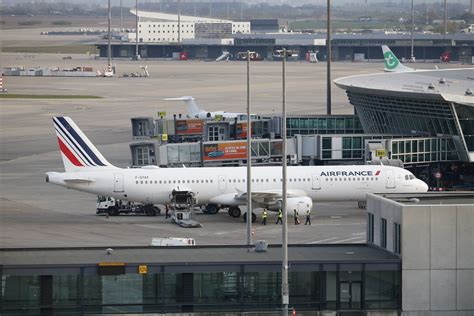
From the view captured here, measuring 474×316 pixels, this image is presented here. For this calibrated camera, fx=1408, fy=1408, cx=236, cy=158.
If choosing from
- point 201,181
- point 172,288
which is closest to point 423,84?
point 201,181

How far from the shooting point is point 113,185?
238 feet

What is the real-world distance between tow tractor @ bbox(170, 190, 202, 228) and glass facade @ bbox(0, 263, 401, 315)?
29.1 meters

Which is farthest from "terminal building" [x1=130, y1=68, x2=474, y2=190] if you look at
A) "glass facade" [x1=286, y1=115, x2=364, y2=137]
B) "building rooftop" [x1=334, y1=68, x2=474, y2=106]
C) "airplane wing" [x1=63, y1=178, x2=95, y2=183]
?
"airplane wing" [x1=63, y1=178, x2=95, y2=183]

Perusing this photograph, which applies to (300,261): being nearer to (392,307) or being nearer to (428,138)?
(392,307)

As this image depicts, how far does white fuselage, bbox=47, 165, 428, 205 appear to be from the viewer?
72.5 meters

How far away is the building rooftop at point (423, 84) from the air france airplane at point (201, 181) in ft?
43.4

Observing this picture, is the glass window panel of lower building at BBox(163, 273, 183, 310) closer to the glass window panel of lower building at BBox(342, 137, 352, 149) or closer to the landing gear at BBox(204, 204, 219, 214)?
the landing gear at BBox(204, 204, 219, 214)

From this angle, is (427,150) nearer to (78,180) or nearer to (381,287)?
(78,180)

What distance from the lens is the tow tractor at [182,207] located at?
2813 inches

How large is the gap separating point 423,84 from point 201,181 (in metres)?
35.6

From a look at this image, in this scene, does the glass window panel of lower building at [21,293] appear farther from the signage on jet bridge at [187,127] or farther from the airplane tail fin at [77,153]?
the signage on jet bridge at [187,127]

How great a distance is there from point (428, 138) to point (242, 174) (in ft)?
55.6

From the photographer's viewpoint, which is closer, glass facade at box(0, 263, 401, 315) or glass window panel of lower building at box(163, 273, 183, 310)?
glass facade at box(0, 263, 401, 315)

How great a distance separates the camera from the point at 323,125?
100438mm
